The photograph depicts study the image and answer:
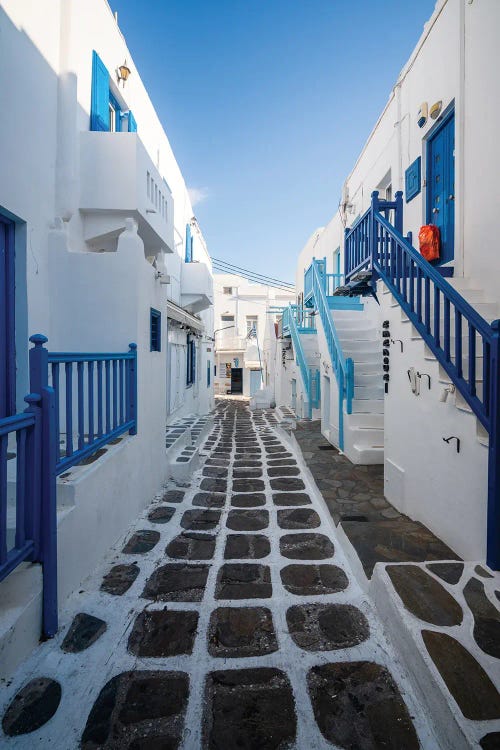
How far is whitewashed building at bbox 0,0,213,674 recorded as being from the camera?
1.97 metres

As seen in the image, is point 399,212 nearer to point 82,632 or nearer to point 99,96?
point 99,96

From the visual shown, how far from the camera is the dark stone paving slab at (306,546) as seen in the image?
2916mm

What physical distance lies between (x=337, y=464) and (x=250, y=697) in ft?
12.4

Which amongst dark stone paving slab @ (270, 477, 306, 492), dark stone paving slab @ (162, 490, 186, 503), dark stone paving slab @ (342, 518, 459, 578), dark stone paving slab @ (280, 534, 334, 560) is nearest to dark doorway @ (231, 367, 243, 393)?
dark stone paving slab @ (270, 477, 306, 492)

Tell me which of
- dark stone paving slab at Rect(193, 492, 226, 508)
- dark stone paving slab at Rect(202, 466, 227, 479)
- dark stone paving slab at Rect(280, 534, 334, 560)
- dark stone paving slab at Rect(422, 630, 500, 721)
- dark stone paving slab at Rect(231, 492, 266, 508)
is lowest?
dark stone paving slab at Rect(202, 466, 227, 479)

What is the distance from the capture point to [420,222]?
A: 604 centimetres

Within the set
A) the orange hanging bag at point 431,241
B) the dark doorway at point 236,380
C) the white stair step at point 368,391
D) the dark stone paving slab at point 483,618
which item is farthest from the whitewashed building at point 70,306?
the dark doorway at point 236,380

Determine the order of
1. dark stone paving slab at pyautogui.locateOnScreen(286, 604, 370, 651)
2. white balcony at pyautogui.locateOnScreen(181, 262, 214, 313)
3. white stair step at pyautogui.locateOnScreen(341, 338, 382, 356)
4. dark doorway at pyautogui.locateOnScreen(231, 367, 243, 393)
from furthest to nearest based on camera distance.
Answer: dark doorway at pyautogui.locateOnScreen(231, 367, 243, 393), white balcony at pyautogui.locateOnScreen(181, 262, 214, 313), white stair step at pyautogui.locateOnScreen(341, 338, 382, 356), dark stone paving slab at pyautogui.locateOnScreen(286, 604, 370, 651)

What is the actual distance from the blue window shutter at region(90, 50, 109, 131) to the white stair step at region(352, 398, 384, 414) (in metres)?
5.33

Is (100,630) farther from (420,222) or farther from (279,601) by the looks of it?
(420,222)

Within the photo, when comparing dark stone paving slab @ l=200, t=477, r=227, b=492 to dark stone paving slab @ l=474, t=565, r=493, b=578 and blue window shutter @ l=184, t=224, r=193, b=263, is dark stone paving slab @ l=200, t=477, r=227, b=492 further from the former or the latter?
blue window shutter @ l=184, t=224, r=193, b=263

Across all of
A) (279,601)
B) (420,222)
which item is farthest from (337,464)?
(420,222)

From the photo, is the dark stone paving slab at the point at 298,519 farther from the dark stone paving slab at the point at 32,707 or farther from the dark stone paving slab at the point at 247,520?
the dark stone paving slab at the point at 32,707

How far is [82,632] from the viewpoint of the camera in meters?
2.05
